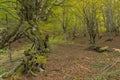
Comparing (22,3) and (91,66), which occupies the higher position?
(22,3)

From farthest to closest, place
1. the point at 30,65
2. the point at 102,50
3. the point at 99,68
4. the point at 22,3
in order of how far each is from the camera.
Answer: the point at 102,50
the point at 99,68
the point at 22,3
the point at 30,65

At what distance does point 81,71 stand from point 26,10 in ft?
12.2

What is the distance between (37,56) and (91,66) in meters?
3.06

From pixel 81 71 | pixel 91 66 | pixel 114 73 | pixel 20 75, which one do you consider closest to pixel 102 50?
pixel 91 66

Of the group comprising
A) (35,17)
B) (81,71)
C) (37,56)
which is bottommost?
(81,71)

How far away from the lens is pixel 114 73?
9016mm

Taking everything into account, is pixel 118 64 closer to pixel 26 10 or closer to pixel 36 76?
pixel 36 76

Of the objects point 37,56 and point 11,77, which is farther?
point 37,56

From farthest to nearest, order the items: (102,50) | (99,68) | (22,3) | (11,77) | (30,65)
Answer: (102,50) → (99,68) → (22,3) → (30,65) → (11,77)

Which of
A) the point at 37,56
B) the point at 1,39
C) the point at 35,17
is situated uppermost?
the point at 35,17

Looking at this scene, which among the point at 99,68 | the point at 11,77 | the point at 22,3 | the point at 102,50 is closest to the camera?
the point at 11,77

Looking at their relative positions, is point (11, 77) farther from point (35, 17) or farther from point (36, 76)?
point (35, 17)

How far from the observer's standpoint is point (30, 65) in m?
9.52

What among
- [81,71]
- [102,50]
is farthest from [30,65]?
[102,50]
